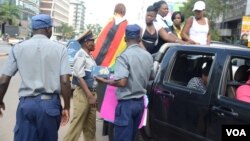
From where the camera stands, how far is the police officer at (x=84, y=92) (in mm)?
5430

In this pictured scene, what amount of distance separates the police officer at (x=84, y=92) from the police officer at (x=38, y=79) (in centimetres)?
114

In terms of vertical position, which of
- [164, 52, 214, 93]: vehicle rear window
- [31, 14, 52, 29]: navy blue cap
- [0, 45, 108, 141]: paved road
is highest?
[31, 14, 52, 29]: navy blue cap

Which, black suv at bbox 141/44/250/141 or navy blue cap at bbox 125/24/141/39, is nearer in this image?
black suv at bbox 141/44/250/141

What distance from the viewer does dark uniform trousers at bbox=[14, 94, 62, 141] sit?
416 centimetres

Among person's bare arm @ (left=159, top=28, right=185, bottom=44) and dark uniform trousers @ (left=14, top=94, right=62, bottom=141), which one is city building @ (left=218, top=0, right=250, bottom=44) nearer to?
person's bare arm @ (left=159, top=28, right=185, bottom=44)

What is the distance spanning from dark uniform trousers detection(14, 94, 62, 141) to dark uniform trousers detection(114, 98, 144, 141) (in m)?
0.72

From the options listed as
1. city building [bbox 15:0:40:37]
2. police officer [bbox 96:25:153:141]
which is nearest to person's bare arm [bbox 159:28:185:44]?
police officer [bbox 96:25:153:141]

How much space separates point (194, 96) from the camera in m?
4.43

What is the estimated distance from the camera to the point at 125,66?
15.3ft

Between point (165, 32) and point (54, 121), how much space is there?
2969 mm

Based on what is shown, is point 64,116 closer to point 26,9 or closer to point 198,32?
point 198,32

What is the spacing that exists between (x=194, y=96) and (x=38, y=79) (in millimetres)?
1518

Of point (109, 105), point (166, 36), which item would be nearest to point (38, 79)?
point (109, 105)

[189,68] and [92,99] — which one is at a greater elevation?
[189,68]
